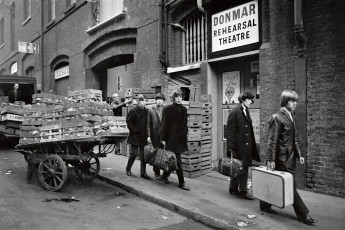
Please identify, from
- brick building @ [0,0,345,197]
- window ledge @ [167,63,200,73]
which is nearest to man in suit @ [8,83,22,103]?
brick building @ [0,0,345,197]

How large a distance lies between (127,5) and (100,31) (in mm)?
2176

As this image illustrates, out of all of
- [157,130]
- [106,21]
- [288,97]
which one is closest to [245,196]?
[288,97]

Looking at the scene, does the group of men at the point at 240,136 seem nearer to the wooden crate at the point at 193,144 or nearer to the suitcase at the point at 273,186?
the suitcase at the point at 273,186

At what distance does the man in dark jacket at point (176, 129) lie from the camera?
6.31 m

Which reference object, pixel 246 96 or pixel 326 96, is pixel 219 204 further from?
pixel 326 96

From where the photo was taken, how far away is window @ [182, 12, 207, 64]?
9.09 meters

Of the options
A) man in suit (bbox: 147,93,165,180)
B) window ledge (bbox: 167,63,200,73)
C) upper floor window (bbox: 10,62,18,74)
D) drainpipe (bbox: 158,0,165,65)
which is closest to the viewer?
man in suit (bbox: 147,93,165,180)

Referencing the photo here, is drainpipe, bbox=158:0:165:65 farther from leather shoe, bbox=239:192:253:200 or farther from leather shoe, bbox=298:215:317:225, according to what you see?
leather shoe, bbox=298:215:317:225

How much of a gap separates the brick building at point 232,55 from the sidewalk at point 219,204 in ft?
3.27

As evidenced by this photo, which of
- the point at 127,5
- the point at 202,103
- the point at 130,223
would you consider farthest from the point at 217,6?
the point at 130,223

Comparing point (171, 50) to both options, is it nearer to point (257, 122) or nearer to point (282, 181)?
point (257, 122)

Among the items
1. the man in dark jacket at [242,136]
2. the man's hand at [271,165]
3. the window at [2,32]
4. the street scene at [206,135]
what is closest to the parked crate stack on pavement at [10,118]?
the street scene at [206,135]

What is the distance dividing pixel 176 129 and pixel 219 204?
5.58ft

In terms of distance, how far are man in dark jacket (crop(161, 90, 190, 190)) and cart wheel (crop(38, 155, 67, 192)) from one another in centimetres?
205
